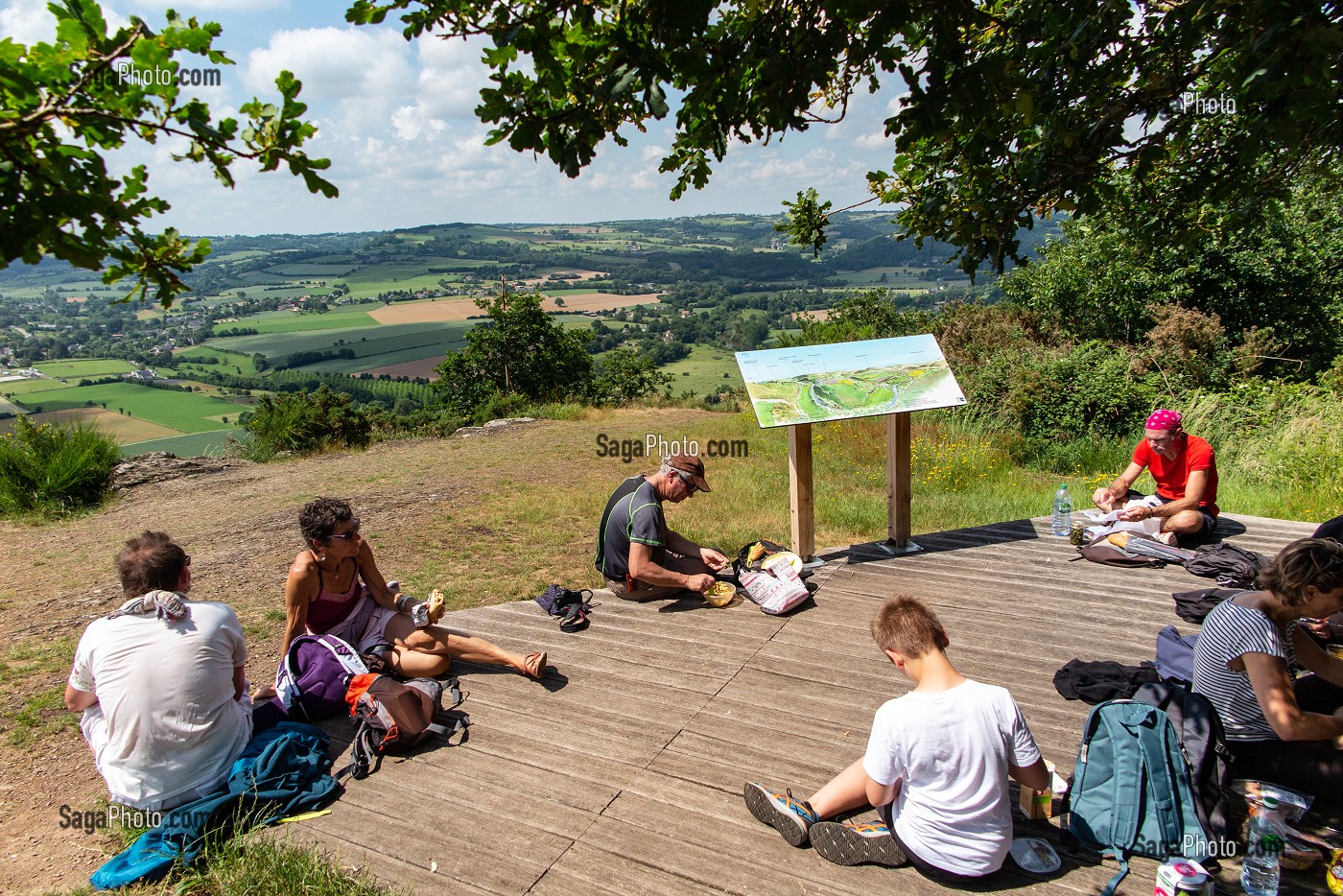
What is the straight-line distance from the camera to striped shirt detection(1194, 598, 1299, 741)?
10.3 feet

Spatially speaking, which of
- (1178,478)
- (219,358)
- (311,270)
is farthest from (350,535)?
(311,270)

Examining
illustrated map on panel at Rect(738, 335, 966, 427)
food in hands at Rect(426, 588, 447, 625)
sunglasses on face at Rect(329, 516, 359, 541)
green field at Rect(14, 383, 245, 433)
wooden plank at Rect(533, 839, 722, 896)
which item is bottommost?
green field at Rect(14, 383, 245, 433)

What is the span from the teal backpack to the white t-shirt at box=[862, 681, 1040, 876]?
0.52 metres

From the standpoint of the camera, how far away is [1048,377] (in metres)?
16.6

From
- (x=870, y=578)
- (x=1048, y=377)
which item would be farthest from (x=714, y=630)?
(x=1048, y=377)

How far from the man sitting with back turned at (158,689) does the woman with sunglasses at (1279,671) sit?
4.30 metres

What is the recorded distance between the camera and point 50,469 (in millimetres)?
12266

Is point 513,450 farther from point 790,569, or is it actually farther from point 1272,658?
point 1272,658

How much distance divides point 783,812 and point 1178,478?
4826 millimetres

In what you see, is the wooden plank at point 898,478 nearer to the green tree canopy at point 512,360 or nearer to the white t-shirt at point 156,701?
the white t-shirt at point 156,701

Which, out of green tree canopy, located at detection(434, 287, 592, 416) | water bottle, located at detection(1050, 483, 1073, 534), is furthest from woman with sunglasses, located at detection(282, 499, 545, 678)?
green tree canopy, located at detection(434, 287, 592, 416)

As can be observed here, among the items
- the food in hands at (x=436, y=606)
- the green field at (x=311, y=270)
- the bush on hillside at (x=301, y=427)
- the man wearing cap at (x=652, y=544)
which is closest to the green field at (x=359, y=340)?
the green field at (x=311, y=270)

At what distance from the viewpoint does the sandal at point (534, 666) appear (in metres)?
4.49

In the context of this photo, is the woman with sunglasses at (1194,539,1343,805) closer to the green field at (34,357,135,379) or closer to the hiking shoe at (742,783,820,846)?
the hiking shoe at (742,783,820,846)
